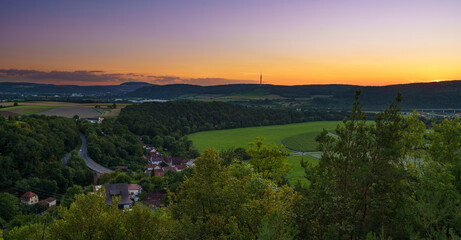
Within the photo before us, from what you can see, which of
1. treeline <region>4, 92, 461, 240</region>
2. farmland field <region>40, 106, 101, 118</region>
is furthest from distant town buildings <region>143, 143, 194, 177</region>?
treeline <region>4, 92, 461, 240</region>

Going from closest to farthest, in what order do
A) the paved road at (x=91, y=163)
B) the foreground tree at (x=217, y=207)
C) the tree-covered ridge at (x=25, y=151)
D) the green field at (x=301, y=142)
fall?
the foreground tree at (x=217, y=207) < the tree-covered ridge at (x=25, y=151) < the paved road at (x=91, y=163) < the green field at (x=301, y=142)

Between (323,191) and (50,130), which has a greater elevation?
(323,191)

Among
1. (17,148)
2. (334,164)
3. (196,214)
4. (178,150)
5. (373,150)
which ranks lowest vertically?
(178,150)

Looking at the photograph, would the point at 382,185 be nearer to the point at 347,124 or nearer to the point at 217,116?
the point at 347,124

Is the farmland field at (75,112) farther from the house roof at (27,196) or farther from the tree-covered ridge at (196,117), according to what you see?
the house roof at (27,196)

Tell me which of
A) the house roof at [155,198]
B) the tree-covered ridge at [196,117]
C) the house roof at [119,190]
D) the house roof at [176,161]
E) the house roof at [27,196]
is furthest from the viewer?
the tree-covered ridge at [196,117]

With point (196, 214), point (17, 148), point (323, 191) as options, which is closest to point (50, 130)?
point (17, 148)

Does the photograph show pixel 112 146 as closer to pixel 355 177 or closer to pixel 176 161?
pixel 176 161

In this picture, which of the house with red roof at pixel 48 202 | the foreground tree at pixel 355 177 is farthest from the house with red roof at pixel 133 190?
the foreground tree at pixel 355 177
